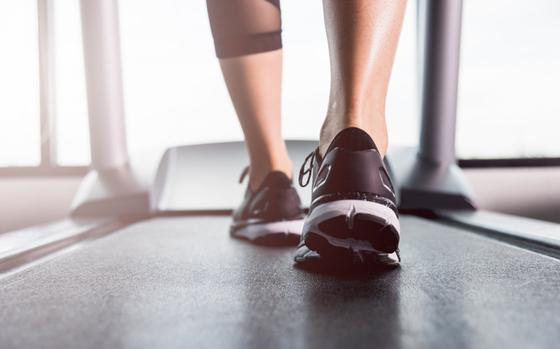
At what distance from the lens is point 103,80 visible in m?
1.93

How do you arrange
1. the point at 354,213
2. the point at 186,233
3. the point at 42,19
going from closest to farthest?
1. the point at 354,213
2. the point at 186,233
3. the point at 42,19

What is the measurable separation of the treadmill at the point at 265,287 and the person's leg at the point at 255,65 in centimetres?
26

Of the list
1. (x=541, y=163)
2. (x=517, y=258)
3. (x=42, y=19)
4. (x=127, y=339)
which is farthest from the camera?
(x=42, y=19)

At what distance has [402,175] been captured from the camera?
181cm

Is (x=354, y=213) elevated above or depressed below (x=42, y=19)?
below

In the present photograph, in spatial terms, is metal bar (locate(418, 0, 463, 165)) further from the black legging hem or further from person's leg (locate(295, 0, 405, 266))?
person's leg (locate(295, 0, 405, 266))

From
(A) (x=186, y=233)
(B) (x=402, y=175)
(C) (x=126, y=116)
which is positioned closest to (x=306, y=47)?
(B) (x=402, y=175)

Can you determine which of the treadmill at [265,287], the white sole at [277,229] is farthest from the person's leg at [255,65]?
the treadmill at [265,287]

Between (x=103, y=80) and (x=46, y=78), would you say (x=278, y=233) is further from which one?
(x=46, y=78)

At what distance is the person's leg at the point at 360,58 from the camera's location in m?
0.71

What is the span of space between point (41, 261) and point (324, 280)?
1.89ft

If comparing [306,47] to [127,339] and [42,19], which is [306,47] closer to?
[42,19]

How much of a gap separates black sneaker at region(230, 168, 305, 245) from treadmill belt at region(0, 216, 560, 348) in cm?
8

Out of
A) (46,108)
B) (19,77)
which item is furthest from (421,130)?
(19,77)
